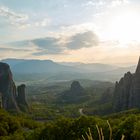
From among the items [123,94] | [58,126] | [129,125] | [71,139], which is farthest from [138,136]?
[123,94]

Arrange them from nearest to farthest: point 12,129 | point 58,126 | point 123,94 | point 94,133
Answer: point 94,133
point 58,126
point 12,129
point 123,94

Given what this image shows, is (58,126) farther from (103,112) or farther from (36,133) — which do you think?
(103,112)

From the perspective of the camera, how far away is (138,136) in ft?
176

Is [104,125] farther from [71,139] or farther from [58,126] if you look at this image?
[58,126]

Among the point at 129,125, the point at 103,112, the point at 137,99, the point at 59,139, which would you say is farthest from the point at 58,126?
the point at 103,112

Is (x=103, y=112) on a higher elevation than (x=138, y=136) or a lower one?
lower

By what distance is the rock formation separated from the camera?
176 meters

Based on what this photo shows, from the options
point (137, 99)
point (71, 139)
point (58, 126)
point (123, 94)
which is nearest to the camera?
point (71, 139)

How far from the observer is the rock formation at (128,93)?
176m

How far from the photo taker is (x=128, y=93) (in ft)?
600

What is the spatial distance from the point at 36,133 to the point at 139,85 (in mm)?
111323

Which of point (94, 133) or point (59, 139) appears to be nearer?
point (94, 133)

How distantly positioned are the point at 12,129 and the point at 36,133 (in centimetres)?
4084

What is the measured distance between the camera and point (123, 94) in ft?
610
